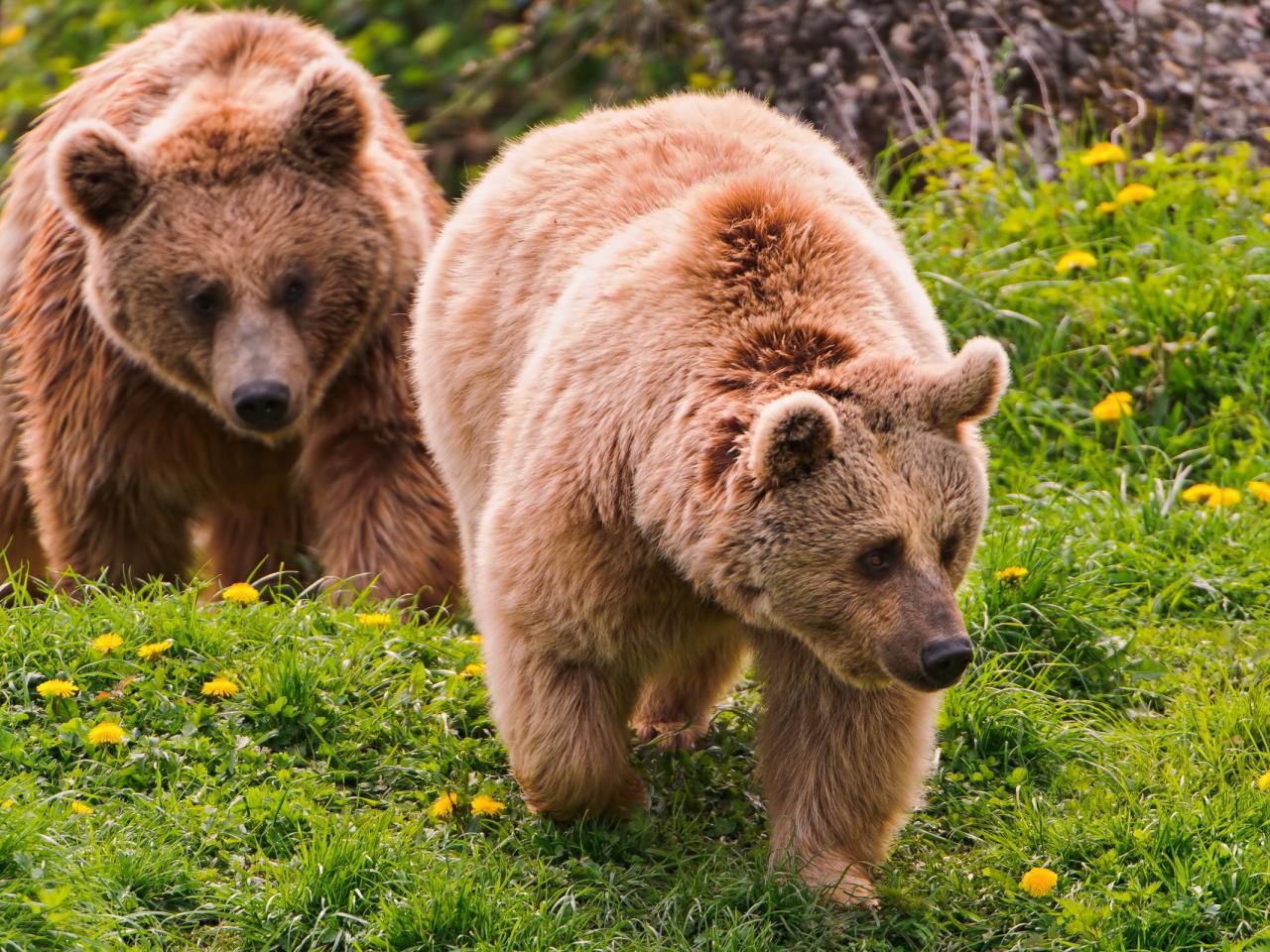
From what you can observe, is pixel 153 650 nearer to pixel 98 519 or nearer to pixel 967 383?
pixel 98 519

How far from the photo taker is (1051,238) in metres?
7.25

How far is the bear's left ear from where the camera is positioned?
4277 millimetres

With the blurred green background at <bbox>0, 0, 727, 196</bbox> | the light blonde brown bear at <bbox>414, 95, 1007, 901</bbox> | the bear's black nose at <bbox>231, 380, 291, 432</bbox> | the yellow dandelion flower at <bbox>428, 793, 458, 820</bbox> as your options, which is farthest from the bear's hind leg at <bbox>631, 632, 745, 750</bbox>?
the blurred green background at <bbox>0, 0, 727, 196</bbox>

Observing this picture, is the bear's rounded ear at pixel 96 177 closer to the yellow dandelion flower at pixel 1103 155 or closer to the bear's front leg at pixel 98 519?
the bear's front leg at pixel 98 519

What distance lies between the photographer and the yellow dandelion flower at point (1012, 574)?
5.63m

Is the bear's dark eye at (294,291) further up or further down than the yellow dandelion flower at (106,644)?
further up

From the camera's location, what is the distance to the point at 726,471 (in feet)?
14.1

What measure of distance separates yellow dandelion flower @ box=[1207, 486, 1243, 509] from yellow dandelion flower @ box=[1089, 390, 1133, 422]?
1.77ft

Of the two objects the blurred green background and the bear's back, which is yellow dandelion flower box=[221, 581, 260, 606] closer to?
the bear's back

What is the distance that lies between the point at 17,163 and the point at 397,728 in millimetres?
3424

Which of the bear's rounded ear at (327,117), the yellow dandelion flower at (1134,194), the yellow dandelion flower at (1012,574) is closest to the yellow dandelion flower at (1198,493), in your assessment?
the yellow dandelion flower at (1012,574)

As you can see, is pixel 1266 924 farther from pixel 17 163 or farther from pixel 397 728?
pixel 17 163

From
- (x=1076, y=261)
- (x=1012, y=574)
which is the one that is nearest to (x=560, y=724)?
(x=1012, y=574)

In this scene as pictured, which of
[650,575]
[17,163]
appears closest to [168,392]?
[17,163]
